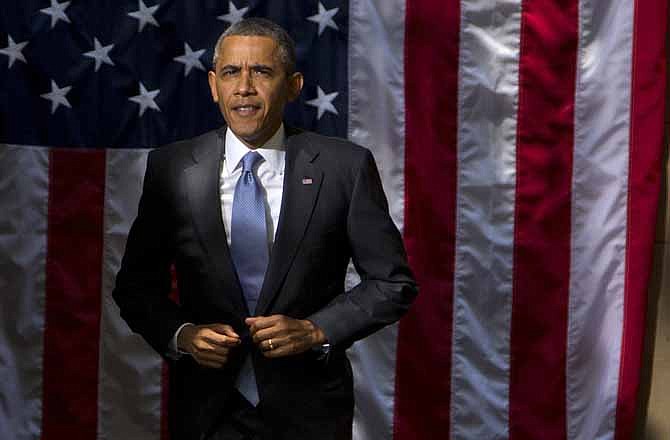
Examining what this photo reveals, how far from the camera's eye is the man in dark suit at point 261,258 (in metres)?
2.42

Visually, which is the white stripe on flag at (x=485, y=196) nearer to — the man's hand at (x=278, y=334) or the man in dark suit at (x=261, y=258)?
the man in dark suit at (x=261, y=258)

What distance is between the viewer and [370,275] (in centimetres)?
249

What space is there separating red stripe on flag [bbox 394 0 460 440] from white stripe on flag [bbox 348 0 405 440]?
32 mm

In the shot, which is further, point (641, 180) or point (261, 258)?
point (641, 180)

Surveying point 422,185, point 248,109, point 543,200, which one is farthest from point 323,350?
point 543,200

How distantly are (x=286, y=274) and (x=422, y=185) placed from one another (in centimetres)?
194

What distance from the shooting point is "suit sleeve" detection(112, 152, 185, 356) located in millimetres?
2490

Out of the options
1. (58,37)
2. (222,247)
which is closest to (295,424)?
(222,247)

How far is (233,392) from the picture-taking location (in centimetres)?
244

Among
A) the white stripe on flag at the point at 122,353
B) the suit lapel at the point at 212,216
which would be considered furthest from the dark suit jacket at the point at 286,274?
the white stripe on flag at the point at 122,353

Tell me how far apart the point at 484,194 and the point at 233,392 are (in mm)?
2057

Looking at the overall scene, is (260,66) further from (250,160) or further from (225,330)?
(225,330)

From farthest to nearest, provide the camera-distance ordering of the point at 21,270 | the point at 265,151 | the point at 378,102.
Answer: the point at 378,102
the point at 21,270
the point at 265,151

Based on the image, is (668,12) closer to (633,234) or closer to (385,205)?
(633,234)
